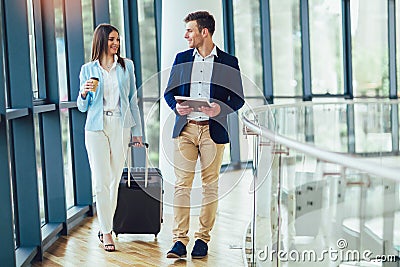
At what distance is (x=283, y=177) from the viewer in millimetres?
4035

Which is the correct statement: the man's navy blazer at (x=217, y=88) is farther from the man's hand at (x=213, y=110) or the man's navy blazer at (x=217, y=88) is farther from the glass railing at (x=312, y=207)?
the glass railing at (x=312, y=207)

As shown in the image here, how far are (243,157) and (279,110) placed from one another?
2381 millimetres

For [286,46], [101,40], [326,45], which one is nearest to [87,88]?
[101,40]

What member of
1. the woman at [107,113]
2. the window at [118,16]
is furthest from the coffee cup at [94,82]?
the window at [118,16]

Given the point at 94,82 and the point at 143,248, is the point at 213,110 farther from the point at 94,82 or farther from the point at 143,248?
the point at 143,248

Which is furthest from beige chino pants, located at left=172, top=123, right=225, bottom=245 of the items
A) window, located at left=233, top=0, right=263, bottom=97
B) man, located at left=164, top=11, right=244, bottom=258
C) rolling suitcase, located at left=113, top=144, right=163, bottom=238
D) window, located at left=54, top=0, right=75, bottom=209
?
window, located at left=233, top=0, right=263, bottom=97

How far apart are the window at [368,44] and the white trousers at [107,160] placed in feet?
20.0

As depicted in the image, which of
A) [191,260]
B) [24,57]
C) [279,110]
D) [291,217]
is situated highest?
[24,57]

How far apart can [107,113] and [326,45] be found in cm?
583

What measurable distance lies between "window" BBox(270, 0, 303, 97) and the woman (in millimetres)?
4844

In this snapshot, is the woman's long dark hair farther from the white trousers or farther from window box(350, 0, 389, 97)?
window box(350, 0, 389, 97)

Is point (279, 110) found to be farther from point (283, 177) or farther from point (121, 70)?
point (283, 177)

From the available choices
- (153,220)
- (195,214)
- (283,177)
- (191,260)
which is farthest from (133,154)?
(283,177)

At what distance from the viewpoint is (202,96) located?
4.98m
